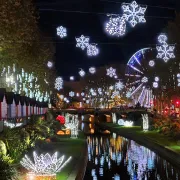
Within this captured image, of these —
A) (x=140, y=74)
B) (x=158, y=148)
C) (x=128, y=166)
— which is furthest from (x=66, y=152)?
(x=140, y=74)

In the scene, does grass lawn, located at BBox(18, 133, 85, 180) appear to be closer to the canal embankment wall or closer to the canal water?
the canal water

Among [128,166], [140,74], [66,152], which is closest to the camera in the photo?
[66,152]

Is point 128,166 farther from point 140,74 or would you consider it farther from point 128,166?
point 140,74

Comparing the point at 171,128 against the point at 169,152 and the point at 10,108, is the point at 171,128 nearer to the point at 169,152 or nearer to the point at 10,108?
the point at 169,152

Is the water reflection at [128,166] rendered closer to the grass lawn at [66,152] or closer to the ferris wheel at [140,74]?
the grass lawn at [66,152]

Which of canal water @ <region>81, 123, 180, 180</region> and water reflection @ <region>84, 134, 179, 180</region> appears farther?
water reflection @ <region>84, 134, 179, 180</region>

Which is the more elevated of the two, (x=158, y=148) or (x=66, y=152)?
(x=66, y=152)

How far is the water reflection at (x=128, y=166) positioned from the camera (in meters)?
21.2

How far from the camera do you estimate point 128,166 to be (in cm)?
2466

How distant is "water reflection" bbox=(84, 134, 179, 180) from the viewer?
834 inches

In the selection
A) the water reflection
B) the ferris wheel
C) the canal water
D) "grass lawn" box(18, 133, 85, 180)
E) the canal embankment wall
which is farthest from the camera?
the ferris wheel

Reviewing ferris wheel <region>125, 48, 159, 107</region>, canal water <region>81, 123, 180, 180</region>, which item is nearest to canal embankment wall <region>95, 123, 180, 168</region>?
canal water <region>81, 123, 180, 180</region>

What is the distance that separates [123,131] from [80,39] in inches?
1000

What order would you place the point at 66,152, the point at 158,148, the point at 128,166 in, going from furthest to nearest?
1. the point at 158,148
2. the point at 128,166
3. the point at 66,152
